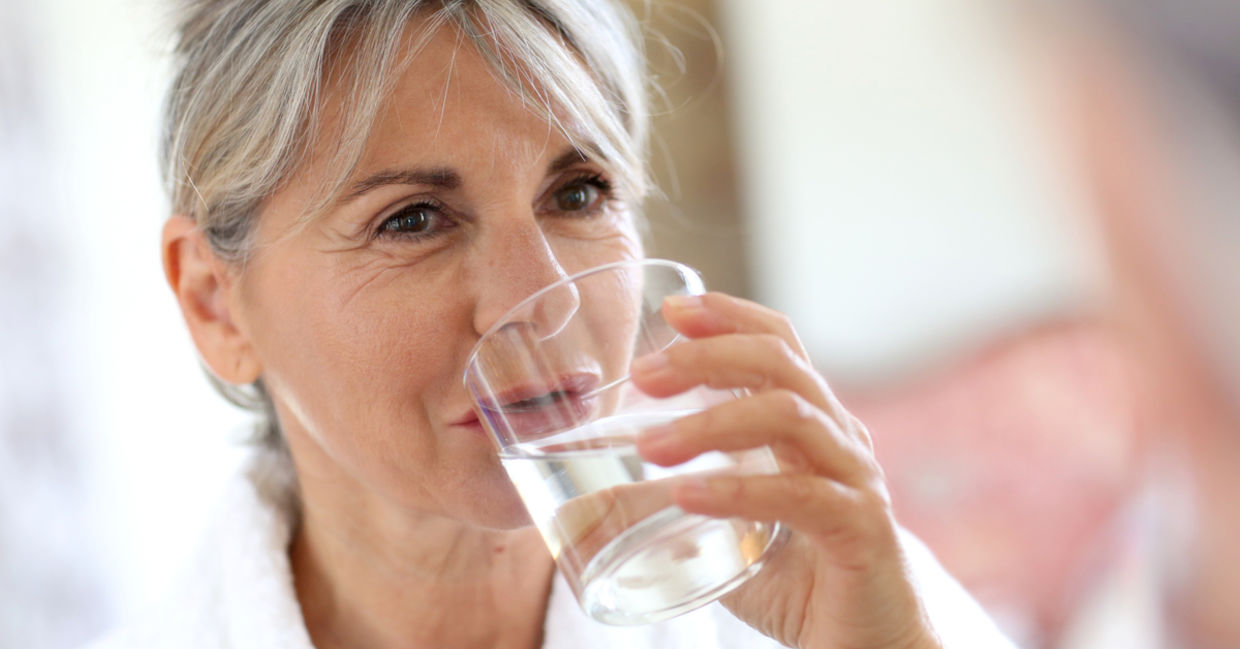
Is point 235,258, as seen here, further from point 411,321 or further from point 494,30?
point 494,30

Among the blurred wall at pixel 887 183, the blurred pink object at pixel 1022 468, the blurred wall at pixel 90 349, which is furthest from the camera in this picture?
the blurred wall at pixel 887 183

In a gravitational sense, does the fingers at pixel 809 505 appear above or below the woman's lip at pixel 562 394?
below

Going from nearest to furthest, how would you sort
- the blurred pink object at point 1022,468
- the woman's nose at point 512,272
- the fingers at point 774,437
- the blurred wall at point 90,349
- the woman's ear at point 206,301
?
the fingers at point 774,437 < the woman's nose at point 512,272 < the woman's ear at point 206,301 < the blurred wall at point 90,349 < the blurred pink object at point 1022,468

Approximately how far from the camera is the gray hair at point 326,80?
3.70 ft

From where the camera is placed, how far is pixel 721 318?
0.86 meters

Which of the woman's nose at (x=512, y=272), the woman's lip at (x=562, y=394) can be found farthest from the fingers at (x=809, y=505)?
the woman's nose at (x=512, y=272)

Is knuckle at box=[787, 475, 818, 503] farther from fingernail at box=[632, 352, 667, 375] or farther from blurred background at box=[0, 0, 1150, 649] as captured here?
blurred background at box=[0, 0, 1150, 649]

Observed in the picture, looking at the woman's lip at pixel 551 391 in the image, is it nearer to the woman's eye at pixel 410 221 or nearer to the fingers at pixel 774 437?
the fingers at pixel 774 437

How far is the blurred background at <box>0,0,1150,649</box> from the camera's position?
2168 mm

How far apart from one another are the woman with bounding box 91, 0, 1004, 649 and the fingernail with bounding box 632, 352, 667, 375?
0.04 meters

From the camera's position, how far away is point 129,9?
2.24 metres

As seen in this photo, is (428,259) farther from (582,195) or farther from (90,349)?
(90,349)

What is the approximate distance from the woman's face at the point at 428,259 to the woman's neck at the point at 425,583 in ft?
0.51

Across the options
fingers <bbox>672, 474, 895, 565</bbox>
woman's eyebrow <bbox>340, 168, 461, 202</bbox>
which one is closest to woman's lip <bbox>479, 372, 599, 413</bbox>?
fingers <bbox>672, 474, 895, 565</bbox>
